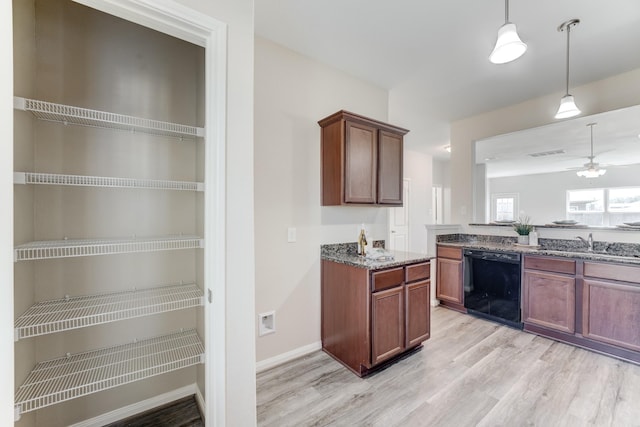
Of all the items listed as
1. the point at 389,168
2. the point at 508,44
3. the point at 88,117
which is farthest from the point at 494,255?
the point at 88,117

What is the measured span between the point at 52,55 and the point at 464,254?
160 inches

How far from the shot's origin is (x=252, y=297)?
137 centimetres

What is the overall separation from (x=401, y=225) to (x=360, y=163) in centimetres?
441

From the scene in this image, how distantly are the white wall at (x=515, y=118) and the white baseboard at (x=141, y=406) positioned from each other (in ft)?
12.6

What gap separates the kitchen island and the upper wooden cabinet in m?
0.59

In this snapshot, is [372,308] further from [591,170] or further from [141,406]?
[591,170]

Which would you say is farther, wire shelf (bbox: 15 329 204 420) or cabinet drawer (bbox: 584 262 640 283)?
cabinet drawer (bbox: 584 262 640 283)

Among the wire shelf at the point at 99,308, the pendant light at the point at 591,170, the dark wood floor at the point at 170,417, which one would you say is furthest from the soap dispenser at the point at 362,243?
the pendant light at the point at 591,170

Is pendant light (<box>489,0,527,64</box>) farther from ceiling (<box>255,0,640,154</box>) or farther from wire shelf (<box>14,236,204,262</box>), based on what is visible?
wire shelf (<box>14,236,204,262</box>)

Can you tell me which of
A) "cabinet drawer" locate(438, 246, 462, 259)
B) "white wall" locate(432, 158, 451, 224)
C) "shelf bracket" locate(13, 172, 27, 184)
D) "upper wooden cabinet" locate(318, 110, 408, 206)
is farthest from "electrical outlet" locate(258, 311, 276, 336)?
"white wall" locate(432, 158, 451, 224)

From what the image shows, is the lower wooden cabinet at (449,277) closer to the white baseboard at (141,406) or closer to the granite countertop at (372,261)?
the granite countertop at (372,261)

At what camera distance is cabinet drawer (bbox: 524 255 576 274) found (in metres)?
2.63

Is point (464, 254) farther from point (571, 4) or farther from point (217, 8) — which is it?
point (217, 8)

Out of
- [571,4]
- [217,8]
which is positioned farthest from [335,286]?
[571,4]
